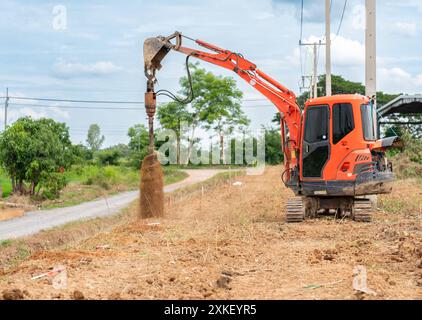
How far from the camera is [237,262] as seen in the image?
412 inches

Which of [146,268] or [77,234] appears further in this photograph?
[77,234]

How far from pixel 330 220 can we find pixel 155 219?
4522 millimetres

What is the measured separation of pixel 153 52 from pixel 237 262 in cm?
826

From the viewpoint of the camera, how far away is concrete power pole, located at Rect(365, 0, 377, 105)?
18.9 metres

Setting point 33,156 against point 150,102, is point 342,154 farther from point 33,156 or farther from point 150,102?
point 33,156

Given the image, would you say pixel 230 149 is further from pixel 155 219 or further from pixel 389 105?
pixel 155 219

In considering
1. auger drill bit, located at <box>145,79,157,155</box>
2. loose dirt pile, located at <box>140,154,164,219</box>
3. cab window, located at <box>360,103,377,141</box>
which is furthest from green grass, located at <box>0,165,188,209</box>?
cab window, located at <box>360,103,377,141</box>

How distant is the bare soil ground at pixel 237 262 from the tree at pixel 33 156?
53.4ft

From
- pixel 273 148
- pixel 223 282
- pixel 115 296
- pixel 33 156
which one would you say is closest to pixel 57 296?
pixel 115 296

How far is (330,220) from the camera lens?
1683 centimetres

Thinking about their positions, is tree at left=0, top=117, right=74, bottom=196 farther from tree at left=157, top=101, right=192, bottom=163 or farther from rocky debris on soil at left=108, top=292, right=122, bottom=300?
tree at left=157, top=101, right=192, bottom=163

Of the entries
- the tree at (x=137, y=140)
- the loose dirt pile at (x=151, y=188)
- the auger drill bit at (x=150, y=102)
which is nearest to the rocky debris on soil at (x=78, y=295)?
the auger drill bit at (x=150, y=102)

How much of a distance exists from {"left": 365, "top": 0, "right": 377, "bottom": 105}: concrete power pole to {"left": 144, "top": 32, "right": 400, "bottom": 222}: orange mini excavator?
2159mm
